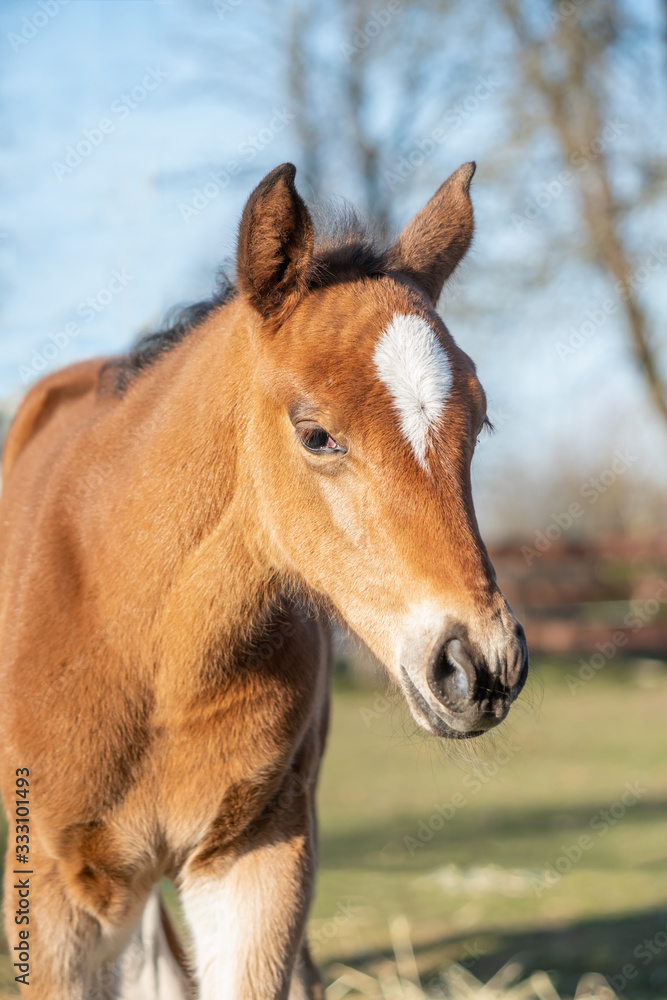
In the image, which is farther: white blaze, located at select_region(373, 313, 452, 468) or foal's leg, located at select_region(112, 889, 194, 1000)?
foal's leg, located at select_region(112, 889, 194, 1000)

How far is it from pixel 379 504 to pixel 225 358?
83 centimetres

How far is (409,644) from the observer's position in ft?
7.61

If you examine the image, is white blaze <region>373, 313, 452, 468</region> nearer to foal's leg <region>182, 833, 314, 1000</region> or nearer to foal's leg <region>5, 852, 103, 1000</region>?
foal's leg <region>182, 833, 314, 1000</region>

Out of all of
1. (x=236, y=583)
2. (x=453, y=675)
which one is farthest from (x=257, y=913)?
(x=453, y=675)

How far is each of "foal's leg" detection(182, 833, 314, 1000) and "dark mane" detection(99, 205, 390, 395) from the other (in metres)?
1.74

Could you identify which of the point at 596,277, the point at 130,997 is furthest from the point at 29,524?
the point at 596,277

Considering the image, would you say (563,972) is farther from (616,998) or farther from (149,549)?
(149,549)

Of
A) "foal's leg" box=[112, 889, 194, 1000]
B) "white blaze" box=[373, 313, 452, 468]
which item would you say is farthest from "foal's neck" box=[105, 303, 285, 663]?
"foal's leg" box=[112, 889, 194, 1000]

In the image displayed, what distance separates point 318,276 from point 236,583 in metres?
0.94

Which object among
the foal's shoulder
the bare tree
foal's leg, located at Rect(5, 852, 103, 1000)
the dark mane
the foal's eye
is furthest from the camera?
the bare tree

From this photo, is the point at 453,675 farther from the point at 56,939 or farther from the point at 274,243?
the point at 56,939

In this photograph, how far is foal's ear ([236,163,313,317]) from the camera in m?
2.55

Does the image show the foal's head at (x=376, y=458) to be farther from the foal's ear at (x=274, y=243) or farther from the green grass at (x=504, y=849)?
the green grass at (x=504, y=849)

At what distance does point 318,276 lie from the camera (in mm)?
2732
